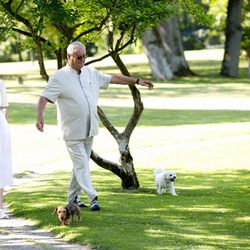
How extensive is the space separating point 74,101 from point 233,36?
44.7 meters

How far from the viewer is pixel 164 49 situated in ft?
179

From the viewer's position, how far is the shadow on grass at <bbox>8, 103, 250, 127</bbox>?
31703 millimetres

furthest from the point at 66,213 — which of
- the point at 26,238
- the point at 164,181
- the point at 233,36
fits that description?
the point at 233,36

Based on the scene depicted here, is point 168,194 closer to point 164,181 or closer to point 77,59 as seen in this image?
point 164,181

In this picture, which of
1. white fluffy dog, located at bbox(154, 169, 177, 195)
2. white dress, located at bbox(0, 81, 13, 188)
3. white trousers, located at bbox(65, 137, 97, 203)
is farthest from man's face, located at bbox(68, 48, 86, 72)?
white fluffy dog, located at bbox(154, 169, 177, 195)

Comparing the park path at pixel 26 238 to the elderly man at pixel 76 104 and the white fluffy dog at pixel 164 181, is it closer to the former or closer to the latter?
the elderly man at pixel 76 104

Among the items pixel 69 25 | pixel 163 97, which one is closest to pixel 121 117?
pixel 163 97

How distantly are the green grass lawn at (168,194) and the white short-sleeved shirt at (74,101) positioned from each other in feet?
3.61

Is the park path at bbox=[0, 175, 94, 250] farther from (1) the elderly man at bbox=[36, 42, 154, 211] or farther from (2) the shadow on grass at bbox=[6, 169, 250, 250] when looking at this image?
(1) the elderly man at bbox=[36, 42, 154, 211]

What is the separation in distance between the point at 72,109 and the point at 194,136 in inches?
621

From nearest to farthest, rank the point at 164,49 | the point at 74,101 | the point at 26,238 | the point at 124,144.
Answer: the point at 26,238, the point at 74,101, the point at 124,144, the point at 164,49

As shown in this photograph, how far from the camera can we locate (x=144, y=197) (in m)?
13.5

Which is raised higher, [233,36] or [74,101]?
[74,101]

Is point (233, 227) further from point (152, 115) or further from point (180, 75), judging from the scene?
point (180, 75)
